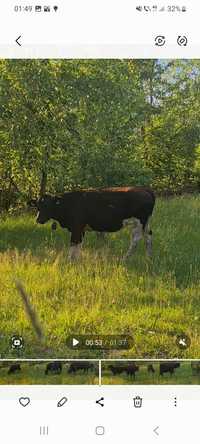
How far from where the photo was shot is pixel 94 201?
25.3 ft

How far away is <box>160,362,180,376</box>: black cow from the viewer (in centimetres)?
581

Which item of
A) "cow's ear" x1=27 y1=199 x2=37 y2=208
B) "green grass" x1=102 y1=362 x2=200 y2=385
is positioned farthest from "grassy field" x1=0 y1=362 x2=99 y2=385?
"cow's ear" x1=27 y1=199 x2=37 y2=208

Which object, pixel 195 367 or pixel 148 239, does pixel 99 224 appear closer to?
pixel 148 239

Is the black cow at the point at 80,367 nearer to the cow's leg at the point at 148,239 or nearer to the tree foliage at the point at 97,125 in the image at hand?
the cow's leg at the point at 148,239

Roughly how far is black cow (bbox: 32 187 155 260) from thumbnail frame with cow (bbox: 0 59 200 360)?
1.1 inches

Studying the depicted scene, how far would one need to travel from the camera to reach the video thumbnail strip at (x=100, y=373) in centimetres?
577

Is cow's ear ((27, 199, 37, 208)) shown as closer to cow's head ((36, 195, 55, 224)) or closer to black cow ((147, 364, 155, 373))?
cow's head ((36, 195, 55, 224))

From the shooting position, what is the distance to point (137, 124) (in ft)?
22.4
